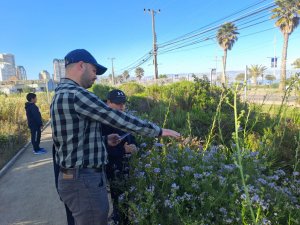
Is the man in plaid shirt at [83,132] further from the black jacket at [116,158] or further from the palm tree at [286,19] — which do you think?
the palm tree at [286,19]

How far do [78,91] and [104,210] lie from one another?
1.09m

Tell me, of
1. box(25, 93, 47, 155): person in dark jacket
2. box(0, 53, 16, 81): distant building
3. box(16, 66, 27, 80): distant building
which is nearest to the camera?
box(25, 93, 47, 155): person in dark jacket

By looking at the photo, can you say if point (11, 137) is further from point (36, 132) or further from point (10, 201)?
point (10, 201)

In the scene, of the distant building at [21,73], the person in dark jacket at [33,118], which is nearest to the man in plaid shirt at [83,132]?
the person in dark jacket at [33,118]

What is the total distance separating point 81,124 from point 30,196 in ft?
12.3

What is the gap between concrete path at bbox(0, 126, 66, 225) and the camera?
4.18 meters

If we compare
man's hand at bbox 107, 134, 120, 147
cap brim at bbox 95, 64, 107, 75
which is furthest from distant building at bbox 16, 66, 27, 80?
cap brim at bbox 95, 64, 107, 75

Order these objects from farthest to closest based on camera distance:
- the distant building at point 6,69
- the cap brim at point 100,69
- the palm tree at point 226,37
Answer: the distant building at point 6,69, the palm tree at point 226,37, the cap brim at point 100,69

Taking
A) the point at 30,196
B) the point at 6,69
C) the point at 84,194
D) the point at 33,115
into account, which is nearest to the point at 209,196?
the point at 84,194

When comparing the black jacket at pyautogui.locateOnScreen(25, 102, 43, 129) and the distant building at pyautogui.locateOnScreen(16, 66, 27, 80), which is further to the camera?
the distant building at pyautogui.locateOnScreen(16, 66, 27, 80)

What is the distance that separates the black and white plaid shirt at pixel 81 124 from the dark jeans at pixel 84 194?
0.35ft

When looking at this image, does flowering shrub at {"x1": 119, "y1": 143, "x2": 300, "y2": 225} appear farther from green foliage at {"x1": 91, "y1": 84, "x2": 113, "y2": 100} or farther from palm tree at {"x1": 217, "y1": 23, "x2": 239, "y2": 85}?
palm tree at {"x1": 217, "y1": 23, "x2": 239, "y2": 85}

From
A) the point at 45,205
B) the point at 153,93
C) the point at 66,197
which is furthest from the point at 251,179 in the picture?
the point at 153,93

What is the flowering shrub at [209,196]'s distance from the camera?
2.02 m
